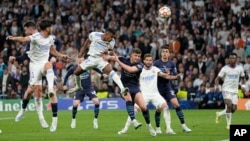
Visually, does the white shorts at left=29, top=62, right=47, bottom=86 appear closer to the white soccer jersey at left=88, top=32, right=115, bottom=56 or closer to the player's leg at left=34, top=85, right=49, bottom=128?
the player's leg at left=34, top=85, right=49, bottom=128

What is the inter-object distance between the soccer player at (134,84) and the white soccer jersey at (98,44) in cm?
92

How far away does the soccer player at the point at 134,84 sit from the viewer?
1969 cm

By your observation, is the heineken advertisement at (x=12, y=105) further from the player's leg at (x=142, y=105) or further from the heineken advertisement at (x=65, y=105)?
the player's leg at (x=142, y=105)

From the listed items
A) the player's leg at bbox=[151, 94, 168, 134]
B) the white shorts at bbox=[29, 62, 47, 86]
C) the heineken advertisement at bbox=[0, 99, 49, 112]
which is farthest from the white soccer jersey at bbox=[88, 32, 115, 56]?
the heineken advertisement at bbox=[0, 99, 49, 112]

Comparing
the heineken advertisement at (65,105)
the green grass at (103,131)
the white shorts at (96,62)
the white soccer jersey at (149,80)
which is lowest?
the heineken advertisement at (65,105)

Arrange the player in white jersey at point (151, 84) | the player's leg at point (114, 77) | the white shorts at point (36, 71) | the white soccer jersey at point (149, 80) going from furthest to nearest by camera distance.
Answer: the white shorts at point (36, 71)
the white soccer jersey at point (149, 80)
the player in white jersey at point (151, 84)
the player's leg at point (114, 77)

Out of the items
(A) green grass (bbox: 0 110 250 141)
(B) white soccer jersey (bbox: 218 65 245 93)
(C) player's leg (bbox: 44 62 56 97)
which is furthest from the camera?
(B) white soccer jersey (bbox: 218 65 245 93)

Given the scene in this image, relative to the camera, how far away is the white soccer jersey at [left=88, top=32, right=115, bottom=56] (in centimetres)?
2105

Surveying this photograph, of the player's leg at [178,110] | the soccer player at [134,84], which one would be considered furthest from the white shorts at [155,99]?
the soccer player at [134,84]

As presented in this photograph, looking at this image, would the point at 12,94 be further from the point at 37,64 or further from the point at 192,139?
the point at 192,139

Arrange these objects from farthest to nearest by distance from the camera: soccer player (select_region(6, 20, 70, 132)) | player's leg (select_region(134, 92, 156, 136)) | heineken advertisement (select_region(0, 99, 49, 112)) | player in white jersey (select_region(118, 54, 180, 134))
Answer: heineken advertisement (select_region(0, 99, 49, 112)), soccer player (select_region(6, 20, 70, 132)), player in white jersey (select_region(118, 54, 180, 134)), player's leg (select_region(134, 92, 156, 136))

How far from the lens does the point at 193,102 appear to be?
3609 cm

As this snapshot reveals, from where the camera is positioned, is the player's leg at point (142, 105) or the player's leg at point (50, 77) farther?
the player's leg at point (50, 77)

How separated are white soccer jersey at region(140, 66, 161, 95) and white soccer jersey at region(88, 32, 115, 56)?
1.19m
